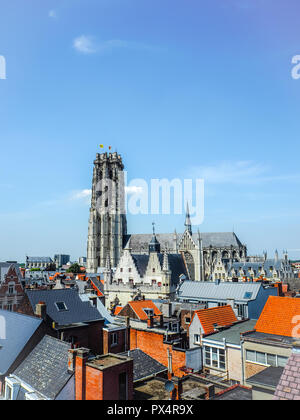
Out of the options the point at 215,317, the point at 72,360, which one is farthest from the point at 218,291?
the point at 72,360

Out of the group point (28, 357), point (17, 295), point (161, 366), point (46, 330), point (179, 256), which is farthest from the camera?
point (179, 256)

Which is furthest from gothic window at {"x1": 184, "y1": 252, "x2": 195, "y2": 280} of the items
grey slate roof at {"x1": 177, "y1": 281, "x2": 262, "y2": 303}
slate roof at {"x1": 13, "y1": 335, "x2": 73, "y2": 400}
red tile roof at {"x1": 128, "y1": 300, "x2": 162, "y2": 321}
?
slate roof at {"x1": 13, "y1": 335, "x2": 73, "y2": 400}

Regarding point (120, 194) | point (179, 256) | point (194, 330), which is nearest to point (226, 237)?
point (120, 194)

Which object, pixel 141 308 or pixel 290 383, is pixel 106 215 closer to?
pixel 141 308

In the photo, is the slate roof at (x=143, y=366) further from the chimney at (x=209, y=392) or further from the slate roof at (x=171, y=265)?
the slate roof at (x=171, y=265)

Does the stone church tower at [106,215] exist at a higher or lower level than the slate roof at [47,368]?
higher

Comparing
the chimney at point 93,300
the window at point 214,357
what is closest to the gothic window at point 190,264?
the chimney at point 93,300

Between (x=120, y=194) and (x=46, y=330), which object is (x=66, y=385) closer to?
(x=46, y=330)
